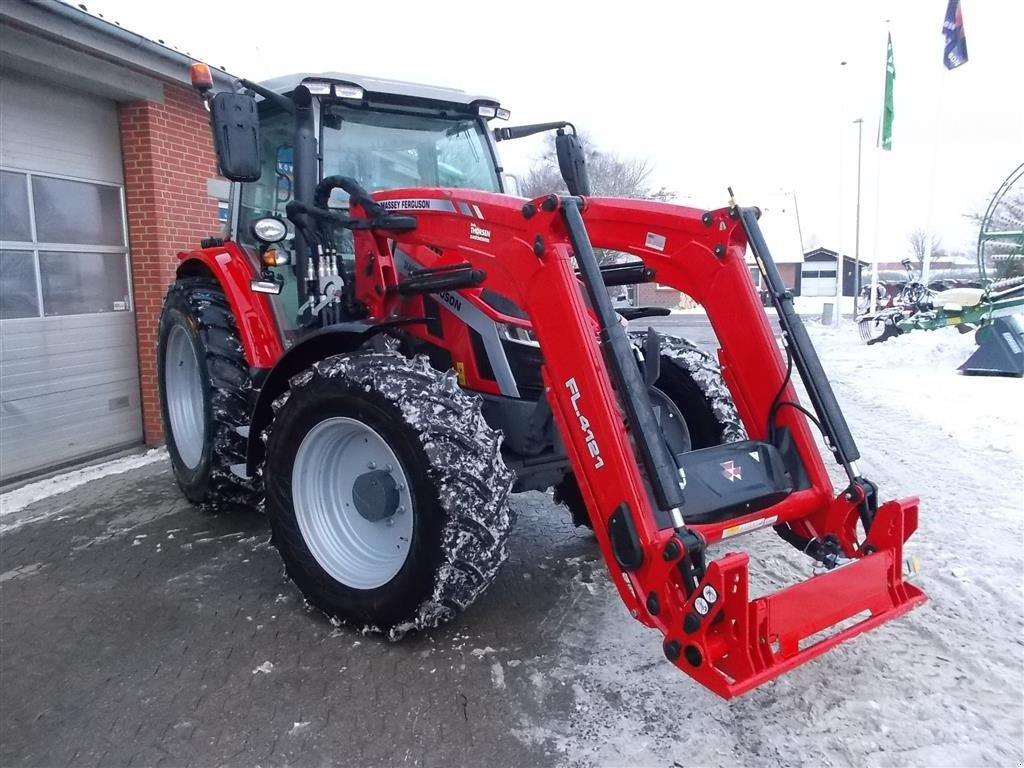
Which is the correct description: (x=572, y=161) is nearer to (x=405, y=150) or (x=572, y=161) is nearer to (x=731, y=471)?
(x=405, y=150)

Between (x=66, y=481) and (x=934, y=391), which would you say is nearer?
(x=66, y=481)

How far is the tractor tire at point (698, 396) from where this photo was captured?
3.80 metres

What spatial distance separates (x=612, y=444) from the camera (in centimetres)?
257

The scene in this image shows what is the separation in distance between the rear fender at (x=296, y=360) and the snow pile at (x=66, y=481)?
272 centimetres

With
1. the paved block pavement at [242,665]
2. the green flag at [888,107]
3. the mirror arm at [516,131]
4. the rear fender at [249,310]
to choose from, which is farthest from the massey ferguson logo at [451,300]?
the green flag at [888,107]

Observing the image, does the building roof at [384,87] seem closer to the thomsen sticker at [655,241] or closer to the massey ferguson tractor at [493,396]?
the massey ferguson tractor at [493,396]

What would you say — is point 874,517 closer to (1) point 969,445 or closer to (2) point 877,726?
(2) point 877,726

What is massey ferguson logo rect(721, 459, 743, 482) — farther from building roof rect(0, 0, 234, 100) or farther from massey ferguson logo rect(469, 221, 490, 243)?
building roof rect(0, 0, 234, 100)

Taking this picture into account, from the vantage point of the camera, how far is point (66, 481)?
6.06 metres

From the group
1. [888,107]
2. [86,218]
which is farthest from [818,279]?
[86,218]

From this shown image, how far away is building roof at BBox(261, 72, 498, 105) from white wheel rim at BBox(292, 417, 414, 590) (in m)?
1.80

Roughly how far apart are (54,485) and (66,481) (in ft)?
0.35

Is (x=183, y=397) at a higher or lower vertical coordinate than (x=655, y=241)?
lower

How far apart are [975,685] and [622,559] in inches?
55.9
